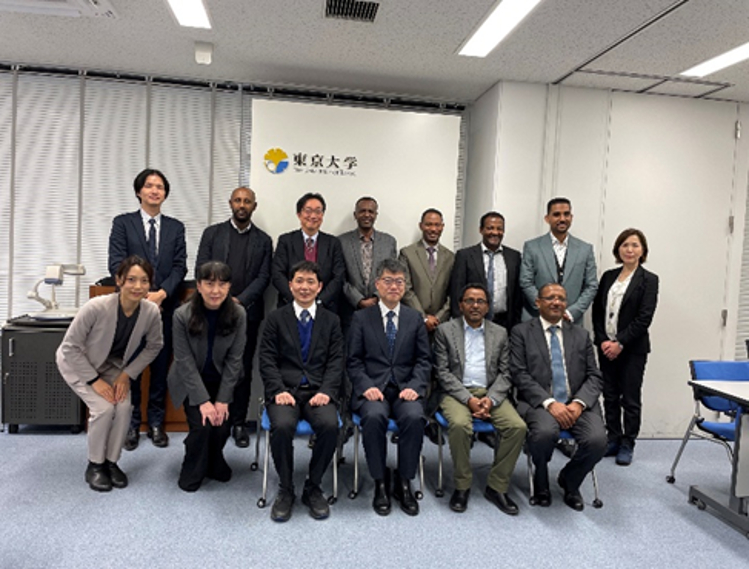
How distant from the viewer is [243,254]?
167 inches

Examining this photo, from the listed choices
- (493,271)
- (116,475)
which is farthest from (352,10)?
(116,475)

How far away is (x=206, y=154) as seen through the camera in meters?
5.15

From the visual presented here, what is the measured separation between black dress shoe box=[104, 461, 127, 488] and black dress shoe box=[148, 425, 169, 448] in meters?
0.60

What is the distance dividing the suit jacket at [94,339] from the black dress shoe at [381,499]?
5.55 ft

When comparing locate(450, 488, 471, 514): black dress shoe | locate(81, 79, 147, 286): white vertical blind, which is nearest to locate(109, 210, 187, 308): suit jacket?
locate(81, 79, 147, 286): white vertical blind

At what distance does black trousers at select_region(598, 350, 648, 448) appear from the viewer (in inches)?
169

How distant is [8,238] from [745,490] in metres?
6.10

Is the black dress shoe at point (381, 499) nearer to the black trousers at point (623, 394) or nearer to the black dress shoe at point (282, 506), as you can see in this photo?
the black dress shoe at point (282, 506)

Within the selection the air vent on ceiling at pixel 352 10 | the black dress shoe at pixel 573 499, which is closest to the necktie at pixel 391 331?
the black dress shoe at pixel 573 499

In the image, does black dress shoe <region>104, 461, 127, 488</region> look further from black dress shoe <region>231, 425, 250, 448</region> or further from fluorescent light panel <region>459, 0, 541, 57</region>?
fluorescent light panel <region>459, 0, 541, 57</region>

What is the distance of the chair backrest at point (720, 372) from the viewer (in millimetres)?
3676

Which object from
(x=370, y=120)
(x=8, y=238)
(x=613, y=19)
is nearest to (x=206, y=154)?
(x=370, y=120)

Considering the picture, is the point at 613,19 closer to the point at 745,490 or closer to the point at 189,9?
the point at 189,9

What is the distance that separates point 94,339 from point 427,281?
93.6 inches
